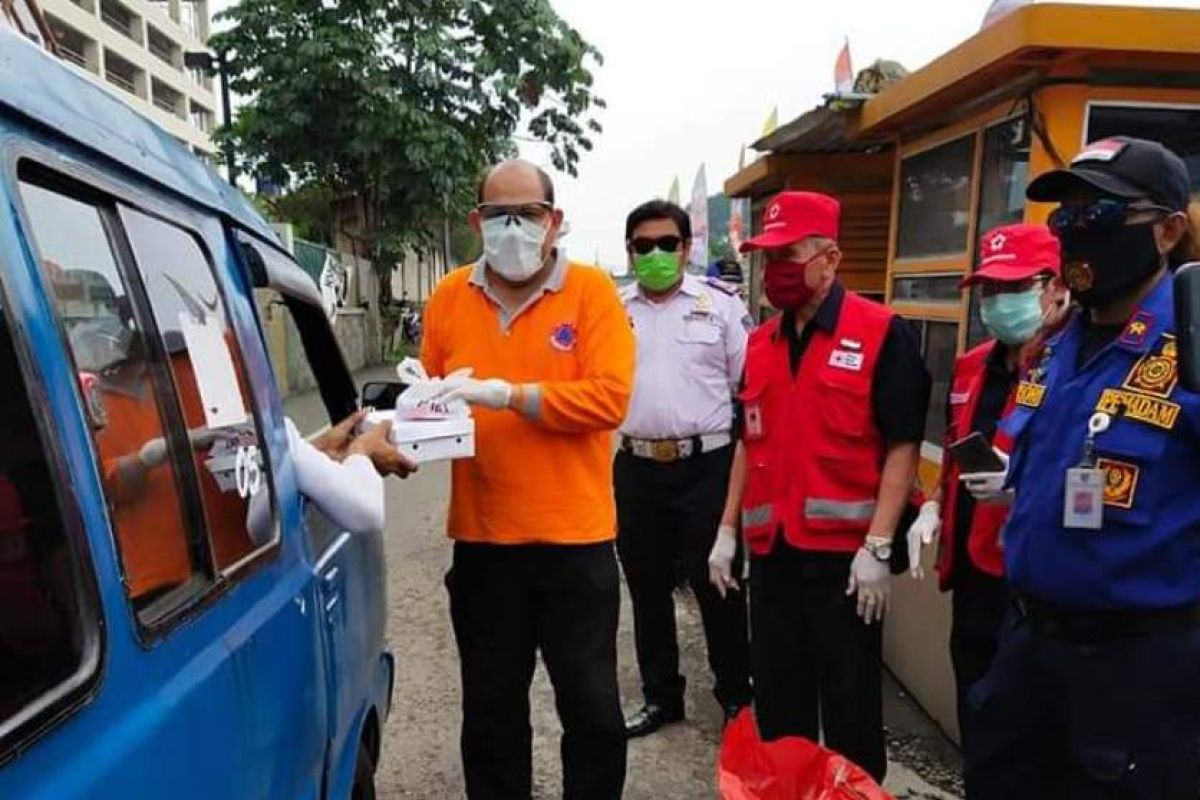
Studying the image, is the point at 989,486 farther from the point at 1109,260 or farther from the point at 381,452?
the point at 381,452

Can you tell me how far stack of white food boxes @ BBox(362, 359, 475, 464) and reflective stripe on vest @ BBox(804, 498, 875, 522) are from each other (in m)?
0.93

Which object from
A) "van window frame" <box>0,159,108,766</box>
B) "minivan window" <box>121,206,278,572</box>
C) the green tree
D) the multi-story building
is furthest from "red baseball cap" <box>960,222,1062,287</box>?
the multi-story building

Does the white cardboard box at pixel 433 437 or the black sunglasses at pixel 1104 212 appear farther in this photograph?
the white cardboard box at pixel 433 437

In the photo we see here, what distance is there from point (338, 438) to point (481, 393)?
368mm

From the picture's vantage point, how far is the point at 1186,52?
2.66 metres

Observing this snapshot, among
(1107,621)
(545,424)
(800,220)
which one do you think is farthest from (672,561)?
(1107,621)

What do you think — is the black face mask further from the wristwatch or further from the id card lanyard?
the wristwatch

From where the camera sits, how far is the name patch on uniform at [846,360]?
2414mm

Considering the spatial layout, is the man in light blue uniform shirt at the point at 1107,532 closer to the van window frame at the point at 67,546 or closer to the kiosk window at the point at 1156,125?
the kiosk window at the point at 1156,125

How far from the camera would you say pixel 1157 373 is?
5.45ft

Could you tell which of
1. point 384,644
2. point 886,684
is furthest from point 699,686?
point 384,644

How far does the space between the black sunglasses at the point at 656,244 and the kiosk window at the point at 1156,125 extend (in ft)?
4.76

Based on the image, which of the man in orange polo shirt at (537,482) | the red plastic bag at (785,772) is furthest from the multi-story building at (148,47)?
the red plastic bag at (785,772)

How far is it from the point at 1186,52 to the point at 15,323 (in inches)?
118
